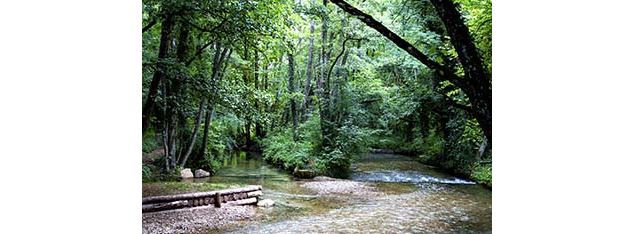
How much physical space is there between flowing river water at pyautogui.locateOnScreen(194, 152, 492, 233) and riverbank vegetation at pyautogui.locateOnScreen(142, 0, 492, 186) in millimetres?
513

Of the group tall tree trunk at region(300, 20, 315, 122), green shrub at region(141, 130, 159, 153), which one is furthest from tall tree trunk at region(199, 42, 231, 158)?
tall tree trunk at region(300, 20, 315, 122)

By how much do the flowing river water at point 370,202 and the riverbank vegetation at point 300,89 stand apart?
0.51 metres

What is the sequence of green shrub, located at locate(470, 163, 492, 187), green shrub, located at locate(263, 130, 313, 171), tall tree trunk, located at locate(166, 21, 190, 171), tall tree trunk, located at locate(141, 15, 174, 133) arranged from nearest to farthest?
tall tree trunk, located at locate(141, 15, 174, 133) < tall tree trunk, located at locate(166, 21, 190, 171) < green shrub, located at locate(470, 163, 492, 187) < green shrub, located at locate(263, 130, 313, 171)

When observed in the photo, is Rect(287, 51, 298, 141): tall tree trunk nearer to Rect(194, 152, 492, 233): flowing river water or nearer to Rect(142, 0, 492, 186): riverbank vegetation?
Rect(142, 0, 492, 186): riverbank vegetation

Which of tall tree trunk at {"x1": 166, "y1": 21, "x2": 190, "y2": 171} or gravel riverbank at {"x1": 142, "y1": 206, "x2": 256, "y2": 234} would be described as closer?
gravel riverbank at {"x1": 142, "y1": 206, "x2": 256, "y2": 234}

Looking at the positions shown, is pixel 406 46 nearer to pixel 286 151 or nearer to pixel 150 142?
pixel 150 142

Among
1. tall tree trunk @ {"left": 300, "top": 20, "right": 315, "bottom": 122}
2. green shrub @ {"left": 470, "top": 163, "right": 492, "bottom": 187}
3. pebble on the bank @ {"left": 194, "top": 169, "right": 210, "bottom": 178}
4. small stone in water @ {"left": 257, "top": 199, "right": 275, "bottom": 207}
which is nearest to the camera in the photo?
small stone in water @ {"left": 257, "top": 199, "right": 275, "bottom": 207}

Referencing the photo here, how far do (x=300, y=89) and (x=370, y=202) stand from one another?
218 inches

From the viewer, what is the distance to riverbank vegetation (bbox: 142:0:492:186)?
5254 millimetres

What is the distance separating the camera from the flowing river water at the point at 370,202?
4.66 metres

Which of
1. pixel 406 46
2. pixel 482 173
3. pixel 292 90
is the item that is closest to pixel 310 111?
pixel 292 90

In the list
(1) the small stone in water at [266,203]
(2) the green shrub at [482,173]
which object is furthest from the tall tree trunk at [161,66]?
(2) the green shrub at [482,173]
